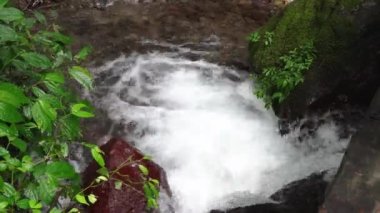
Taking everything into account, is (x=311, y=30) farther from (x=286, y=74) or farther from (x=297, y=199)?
(x=297, y=199)

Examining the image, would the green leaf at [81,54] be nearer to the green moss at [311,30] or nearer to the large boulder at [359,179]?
the large boulder at [359,179]

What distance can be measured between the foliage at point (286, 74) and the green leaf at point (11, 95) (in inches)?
150

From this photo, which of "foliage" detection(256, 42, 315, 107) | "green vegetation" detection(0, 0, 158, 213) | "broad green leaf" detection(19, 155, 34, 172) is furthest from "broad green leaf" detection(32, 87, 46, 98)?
"foliage" detection(256, 42, 315, 107)

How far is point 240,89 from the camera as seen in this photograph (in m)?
6.88

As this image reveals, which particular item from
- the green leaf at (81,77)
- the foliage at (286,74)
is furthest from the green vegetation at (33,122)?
the foliage at (286,74)

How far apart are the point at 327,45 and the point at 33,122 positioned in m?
4.19

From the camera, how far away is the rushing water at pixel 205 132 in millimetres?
5445

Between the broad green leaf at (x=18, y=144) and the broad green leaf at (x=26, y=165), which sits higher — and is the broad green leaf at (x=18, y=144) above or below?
above

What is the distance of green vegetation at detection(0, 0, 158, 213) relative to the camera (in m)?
2.27

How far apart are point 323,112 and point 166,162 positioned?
7.29ft

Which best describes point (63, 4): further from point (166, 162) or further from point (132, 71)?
point (166, 162)

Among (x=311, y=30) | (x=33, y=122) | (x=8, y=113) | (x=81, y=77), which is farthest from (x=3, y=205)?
(x=311, y=30)

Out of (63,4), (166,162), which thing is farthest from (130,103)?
(63,4)

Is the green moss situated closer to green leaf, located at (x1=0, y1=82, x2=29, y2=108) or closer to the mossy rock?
the mossy rock
